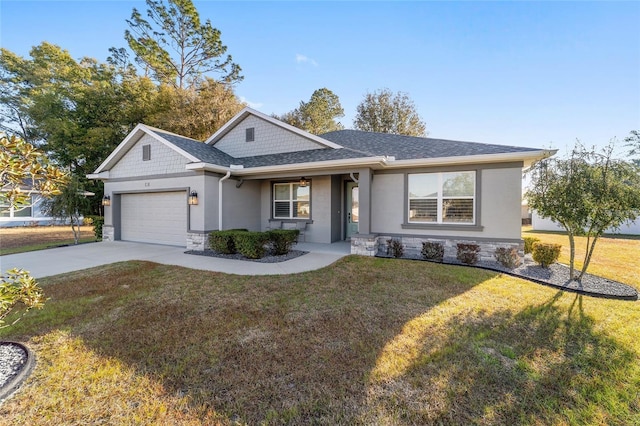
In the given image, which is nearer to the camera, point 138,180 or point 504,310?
point 504,310

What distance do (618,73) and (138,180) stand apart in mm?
19991

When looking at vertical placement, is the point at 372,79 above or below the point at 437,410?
above

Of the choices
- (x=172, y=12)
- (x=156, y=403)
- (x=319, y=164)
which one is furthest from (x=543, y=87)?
(x=172, y=12)

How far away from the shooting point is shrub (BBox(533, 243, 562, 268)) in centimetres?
705

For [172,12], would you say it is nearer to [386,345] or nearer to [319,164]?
[319,164]

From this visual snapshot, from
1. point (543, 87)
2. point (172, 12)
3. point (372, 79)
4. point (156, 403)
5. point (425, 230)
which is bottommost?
point (156, 403)

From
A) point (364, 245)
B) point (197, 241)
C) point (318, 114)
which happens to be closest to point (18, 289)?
point (197, 241)

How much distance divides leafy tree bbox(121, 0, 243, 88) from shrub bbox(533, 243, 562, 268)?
23.5 meters

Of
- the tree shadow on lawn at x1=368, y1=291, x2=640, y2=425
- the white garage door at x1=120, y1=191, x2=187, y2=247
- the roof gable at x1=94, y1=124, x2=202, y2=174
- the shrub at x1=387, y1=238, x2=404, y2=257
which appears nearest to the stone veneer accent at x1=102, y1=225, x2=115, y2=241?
the white garage door at x1=120, y1=191, x2=187, y2=247

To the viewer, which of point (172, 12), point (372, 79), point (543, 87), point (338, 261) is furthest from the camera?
point (372, 79)

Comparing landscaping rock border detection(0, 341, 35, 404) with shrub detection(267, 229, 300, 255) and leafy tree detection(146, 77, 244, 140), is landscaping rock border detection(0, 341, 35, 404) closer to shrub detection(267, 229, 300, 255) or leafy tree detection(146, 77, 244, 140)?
shrub detection(267, 229, 300, 255)

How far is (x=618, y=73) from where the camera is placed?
33.8 ft

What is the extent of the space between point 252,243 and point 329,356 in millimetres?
5512

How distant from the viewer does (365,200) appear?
27.8 feet
